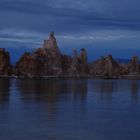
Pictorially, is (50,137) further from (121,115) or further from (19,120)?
(121,115)

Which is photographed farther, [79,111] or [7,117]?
[79,111]

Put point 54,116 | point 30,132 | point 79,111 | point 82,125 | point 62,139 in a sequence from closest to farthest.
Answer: point 62,139, point 30,132, point 82,125, point 54,116, point 79,111

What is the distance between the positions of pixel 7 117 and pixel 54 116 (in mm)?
5079

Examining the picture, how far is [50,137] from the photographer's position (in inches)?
1471

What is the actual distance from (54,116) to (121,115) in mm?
7797

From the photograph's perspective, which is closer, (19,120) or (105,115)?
(19,120)

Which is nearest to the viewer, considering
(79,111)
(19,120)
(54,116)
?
(19,120)

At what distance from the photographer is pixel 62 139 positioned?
36719 mm

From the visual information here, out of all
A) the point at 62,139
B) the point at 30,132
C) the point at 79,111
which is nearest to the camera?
the point at 62,139

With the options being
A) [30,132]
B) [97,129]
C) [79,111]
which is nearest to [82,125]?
[97,129]

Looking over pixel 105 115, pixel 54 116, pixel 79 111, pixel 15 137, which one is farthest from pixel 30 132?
pixel 79 111

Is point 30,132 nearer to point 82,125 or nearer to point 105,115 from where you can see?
point 82,125

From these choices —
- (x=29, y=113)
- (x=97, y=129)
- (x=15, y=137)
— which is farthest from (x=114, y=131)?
(x=29, y=113)

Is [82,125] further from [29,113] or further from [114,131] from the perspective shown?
[29,113]
